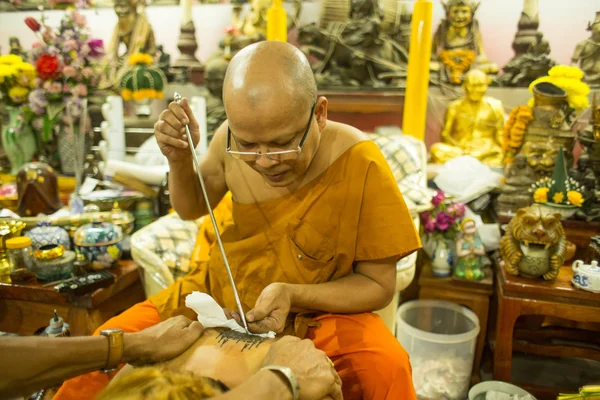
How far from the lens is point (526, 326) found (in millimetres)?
2559

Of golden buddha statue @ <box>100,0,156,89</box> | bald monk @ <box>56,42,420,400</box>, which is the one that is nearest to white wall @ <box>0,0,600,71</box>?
golden buddha statue @ <box>100,0,156,89</box>

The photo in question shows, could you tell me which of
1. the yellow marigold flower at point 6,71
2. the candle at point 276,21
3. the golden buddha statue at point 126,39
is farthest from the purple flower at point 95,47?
the golden buddha statue at point 126,39

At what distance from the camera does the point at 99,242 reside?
7.13ft

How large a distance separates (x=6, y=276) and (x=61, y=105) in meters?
1.74

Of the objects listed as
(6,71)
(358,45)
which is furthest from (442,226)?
(6,71)

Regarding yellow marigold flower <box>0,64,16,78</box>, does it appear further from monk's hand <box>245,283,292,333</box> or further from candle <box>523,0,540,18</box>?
candle <box>523,0,540,18</box>

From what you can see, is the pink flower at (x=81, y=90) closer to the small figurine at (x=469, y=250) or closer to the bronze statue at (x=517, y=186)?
the small figurine at (x=469, y=250)

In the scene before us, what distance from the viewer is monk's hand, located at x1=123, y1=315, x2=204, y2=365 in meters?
1.14

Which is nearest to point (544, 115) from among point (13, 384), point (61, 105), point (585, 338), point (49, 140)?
→ point (585, 338)

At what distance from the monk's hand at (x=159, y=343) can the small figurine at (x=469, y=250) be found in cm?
175

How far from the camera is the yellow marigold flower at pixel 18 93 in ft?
11.1

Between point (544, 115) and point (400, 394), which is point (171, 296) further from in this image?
point (544, 115)

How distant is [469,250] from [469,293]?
0.76ft

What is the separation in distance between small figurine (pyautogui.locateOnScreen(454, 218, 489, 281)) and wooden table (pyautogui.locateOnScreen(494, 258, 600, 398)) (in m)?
0.26
